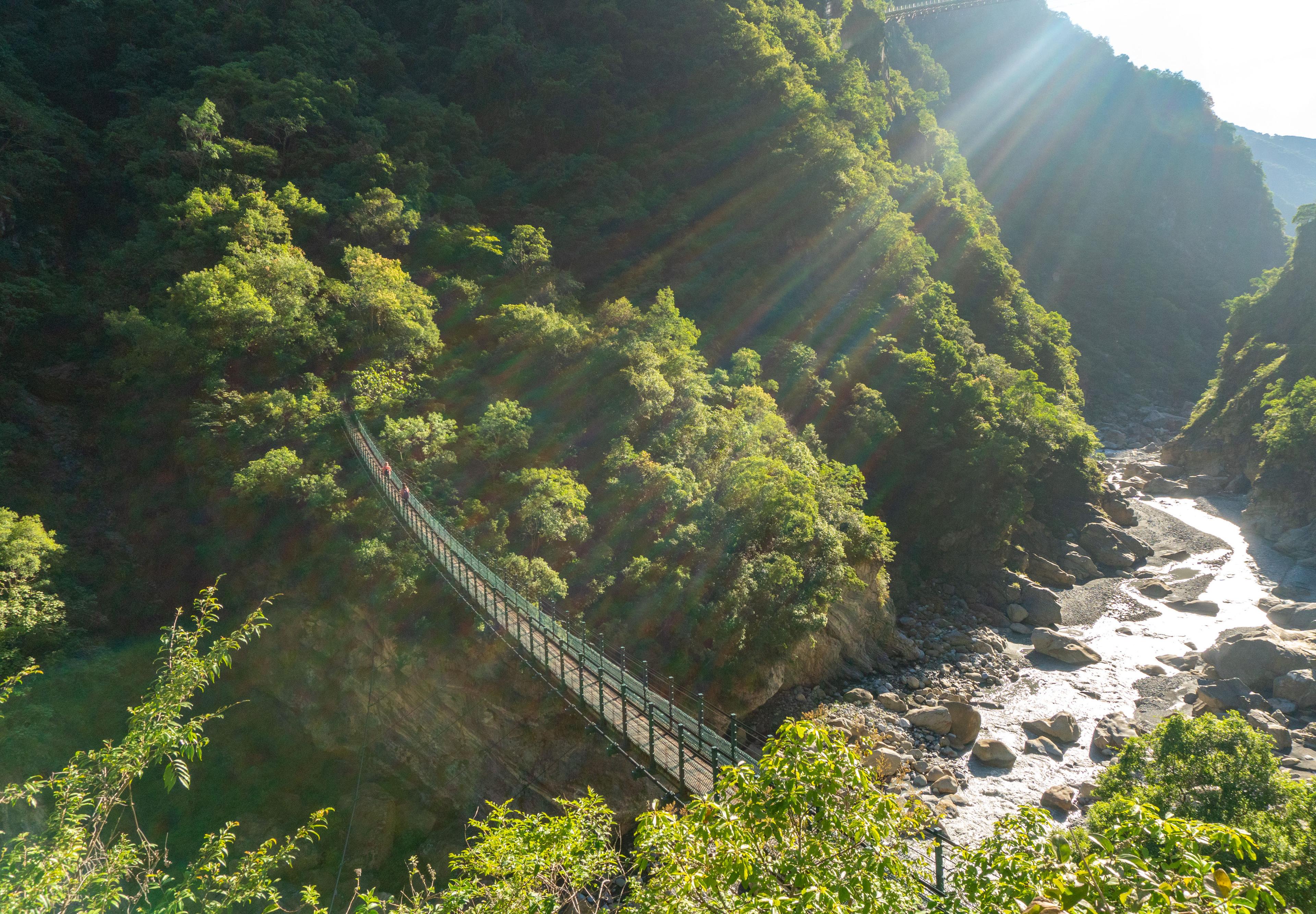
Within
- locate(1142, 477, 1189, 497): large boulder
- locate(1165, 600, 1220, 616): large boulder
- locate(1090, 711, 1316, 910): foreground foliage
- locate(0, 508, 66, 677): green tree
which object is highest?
locate(1142, 477, 1189, 497): large boulder

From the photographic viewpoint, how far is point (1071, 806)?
49.5 feet

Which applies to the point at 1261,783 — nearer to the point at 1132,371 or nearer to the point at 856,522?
the point at 856,522

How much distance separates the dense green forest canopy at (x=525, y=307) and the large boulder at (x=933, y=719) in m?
3.69

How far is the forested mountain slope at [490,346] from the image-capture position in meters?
17.4

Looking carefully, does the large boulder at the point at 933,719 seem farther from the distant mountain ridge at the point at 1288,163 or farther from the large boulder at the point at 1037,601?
the distant mountain ridge at the point at 1288,163

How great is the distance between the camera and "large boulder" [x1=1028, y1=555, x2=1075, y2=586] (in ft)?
90.0

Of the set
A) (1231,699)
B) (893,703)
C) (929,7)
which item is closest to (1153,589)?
(1231,699)

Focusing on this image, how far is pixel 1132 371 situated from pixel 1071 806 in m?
56.5

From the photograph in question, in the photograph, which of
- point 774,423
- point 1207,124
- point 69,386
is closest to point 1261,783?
point 774,423

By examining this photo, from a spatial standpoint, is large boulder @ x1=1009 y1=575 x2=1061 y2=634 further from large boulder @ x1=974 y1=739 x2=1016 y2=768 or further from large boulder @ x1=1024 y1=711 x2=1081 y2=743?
large boulder @ x1=974 y1=739 x2=1016 y2=768

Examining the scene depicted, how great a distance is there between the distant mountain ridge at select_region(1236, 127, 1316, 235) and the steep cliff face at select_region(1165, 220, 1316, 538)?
528ft

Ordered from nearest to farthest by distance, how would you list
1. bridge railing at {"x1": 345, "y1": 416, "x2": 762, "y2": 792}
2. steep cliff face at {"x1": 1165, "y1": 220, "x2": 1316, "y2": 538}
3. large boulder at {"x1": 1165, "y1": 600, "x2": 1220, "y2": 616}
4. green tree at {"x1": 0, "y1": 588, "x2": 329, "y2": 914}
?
green tree at {"x1": 0, "y1": 588, "x2": 329, "y2": 914}
bridge railing at {"x1": 345, "y1": 416, "x2": 762, "y2": 792}
large boulder at {"x1": 1165, "y1": 600, "x2": 1220, "y2": 616}
steep cliff face at {"x1": 1165, "y1": 220, "x2": 1316, "y2": 538}

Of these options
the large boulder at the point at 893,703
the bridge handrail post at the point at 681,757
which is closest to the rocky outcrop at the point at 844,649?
the large boulder at the point at 893,703

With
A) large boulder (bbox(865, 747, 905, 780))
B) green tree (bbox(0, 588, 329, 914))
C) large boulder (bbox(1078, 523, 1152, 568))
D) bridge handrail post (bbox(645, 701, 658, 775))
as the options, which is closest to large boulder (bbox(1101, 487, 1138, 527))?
large boulder (bbox(1078, 523, 1152, 568))
